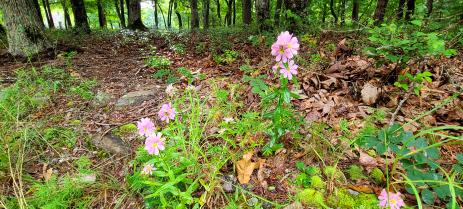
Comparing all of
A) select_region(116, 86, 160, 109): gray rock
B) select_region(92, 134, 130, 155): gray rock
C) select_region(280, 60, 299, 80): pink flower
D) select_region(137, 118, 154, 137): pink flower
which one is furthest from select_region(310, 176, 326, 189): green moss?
select_region(116, 86, 160, 109): gray rock

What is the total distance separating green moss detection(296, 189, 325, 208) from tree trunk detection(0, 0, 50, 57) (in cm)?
547

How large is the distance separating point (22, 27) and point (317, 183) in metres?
5.74

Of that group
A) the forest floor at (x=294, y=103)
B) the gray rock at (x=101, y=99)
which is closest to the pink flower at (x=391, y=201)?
the forest floor at (x=294, y=103)

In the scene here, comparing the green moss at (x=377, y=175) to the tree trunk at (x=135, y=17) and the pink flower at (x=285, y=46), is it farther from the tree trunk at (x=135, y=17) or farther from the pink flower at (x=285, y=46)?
the tree trunk at (x=135, y=17)

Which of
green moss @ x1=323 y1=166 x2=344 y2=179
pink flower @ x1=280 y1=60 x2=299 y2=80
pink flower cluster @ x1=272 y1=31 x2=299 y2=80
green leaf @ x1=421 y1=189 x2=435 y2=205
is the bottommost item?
green moss @ x1=323 y1=166 x2=344 y2=179

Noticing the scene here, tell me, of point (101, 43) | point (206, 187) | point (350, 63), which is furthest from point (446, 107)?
point (101, 43)

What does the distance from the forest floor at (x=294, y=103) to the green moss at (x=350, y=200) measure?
61 millimetres

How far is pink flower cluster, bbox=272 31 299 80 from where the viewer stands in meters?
1.63

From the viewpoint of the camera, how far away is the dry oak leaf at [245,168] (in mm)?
Answer: 2023

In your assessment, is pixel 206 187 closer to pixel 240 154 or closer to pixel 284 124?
pixel 240 154

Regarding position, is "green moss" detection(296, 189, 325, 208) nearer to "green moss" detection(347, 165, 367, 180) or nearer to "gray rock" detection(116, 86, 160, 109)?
"green moss" detection(347, 165, 367, 180)

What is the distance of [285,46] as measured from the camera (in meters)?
1.65

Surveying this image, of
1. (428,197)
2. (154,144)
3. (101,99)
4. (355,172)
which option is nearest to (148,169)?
(154,144)

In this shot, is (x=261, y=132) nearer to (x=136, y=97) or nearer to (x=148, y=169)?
(x=148, y=169)
